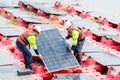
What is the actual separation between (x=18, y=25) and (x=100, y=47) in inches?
156

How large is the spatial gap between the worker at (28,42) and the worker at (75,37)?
1.00 meters

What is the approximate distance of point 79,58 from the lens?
10570 mm

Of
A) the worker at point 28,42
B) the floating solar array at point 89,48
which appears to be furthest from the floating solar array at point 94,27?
the worker at point 28,42

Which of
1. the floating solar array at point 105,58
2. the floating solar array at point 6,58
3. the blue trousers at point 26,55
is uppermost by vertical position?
the blue trousers at point 26,55

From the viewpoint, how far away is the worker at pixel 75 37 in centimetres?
1012

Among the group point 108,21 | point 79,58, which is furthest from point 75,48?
point 108,21

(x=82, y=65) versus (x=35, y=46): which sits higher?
(x=35, y=46)

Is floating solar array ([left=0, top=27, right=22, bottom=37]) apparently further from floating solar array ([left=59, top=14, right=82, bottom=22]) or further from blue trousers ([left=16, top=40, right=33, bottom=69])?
floating solar array ([left=59, top=14, right=82, bottom=22])

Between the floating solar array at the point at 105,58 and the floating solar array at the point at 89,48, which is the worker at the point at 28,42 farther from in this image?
the floating solar array at the point at 89,48

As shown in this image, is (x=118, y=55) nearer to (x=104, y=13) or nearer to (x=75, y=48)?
(x=75, y=48)

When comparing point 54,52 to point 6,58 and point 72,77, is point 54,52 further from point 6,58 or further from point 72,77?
point 6,58

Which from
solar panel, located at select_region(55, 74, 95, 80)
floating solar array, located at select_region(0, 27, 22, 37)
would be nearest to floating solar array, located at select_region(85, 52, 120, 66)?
solar panel, located at select_region(55, 74, 95, 80)

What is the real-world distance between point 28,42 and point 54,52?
87cm

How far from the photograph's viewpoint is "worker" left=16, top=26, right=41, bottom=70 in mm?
9633
